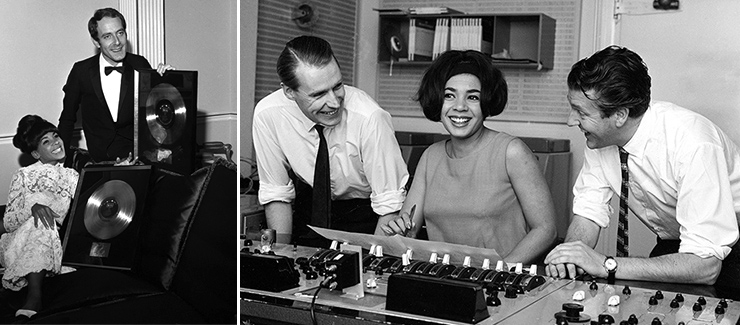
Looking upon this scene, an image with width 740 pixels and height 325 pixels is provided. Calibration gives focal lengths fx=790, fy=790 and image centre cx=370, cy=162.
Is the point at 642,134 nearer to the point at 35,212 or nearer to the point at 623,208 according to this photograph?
the point at 623,208

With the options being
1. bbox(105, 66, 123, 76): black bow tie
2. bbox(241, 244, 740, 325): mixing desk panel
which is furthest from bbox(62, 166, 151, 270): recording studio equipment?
Answer: bbox(241, 244, 740, 325): mixing desk panel

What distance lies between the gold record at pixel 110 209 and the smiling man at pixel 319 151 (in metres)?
1.22

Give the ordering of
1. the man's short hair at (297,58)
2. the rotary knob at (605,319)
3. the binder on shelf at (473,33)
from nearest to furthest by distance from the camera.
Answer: the rotary knob at (605,319), the man's short hair at (297,58), the binder on shelf at (473,33)

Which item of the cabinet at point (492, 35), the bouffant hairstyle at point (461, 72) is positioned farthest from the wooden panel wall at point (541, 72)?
the bouffant hairstyle at point (461, 72)

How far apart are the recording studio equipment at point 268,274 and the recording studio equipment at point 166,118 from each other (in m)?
0.63

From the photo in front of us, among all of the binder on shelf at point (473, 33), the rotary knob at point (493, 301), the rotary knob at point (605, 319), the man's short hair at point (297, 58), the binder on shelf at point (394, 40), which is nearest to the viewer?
the rotary knob at point (605, 319)

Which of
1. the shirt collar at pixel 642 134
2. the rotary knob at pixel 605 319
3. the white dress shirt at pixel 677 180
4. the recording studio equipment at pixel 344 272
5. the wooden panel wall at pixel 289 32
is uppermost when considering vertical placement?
the wooden panel wall at pixel 289 32

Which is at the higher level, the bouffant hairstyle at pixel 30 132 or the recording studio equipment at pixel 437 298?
the bouffant hairstyle at pixel 30 132

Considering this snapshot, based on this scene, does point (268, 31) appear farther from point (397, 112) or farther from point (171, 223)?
point (171, 223)

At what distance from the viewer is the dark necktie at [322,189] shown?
2357 millimetres

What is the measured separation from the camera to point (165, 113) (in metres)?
0.90

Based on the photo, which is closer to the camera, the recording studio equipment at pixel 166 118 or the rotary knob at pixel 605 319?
the recording studio equipment at pixel 166 118

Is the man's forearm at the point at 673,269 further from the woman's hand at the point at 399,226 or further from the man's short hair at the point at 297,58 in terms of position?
the man's short hair at the point at 297,58

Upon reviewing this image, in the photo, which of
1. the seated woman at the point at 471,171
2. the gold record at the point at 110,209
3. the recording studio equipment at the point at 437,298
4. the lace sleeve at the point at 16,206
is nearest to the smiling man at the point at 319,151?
the seated woman at the point at 471,171
